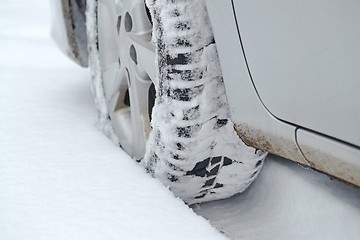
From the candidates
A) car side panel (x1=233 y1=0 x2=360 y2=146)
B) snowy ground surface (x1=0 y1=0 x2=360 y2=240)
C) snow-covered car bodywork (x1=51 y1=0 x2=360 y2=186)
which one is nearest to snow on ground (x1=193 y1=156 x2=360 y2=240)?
snowy ground surface (x1=0 y1=0 x2=360 y2=240)

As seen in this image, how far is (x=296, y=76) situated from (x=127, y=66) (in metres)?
0.81

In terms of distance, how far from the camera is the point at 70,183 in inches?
62.7

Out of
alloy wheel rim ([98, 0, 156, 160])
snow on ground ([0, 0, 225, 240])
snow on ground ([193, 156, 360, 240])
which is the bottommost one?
snow on ground ([193, 156, 360, 240])

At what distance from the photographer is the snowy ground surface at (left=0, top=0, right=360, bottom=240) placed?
1361 millimetres

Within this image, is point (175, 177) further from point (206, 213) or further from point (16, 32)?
point (16, 32)

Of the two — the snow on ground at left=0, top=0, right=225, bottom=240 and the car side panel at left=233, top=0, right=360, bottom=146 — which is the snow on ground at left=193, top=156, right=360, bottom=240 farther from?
the car side panel at left=233, top=0, right=360, bottom=146

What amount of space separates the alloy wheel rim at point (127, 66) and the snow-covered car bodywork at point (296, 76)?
0.35 m

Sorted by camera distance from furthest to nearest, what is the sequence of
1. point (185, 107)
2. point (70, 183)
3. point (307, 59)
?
Result: 1. point (70, 183)
2. point (185, 107)
3. point (307, 59)

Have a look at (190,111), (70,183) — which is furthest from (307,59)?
(70,183)

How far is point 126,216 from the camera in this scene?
141 cm

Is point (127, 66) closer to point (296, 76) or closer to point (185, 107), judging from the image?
point (185, 107)

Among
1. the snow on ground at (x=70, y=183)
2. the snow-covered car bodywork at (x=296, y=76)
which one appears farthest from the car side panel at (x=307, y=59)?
the snow on ground at (x=70, y=183)

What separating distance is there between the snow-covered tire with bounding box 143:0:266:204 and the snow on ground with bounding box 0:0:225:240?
9cm

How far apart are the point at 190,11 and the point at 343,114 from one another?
0.50 m
